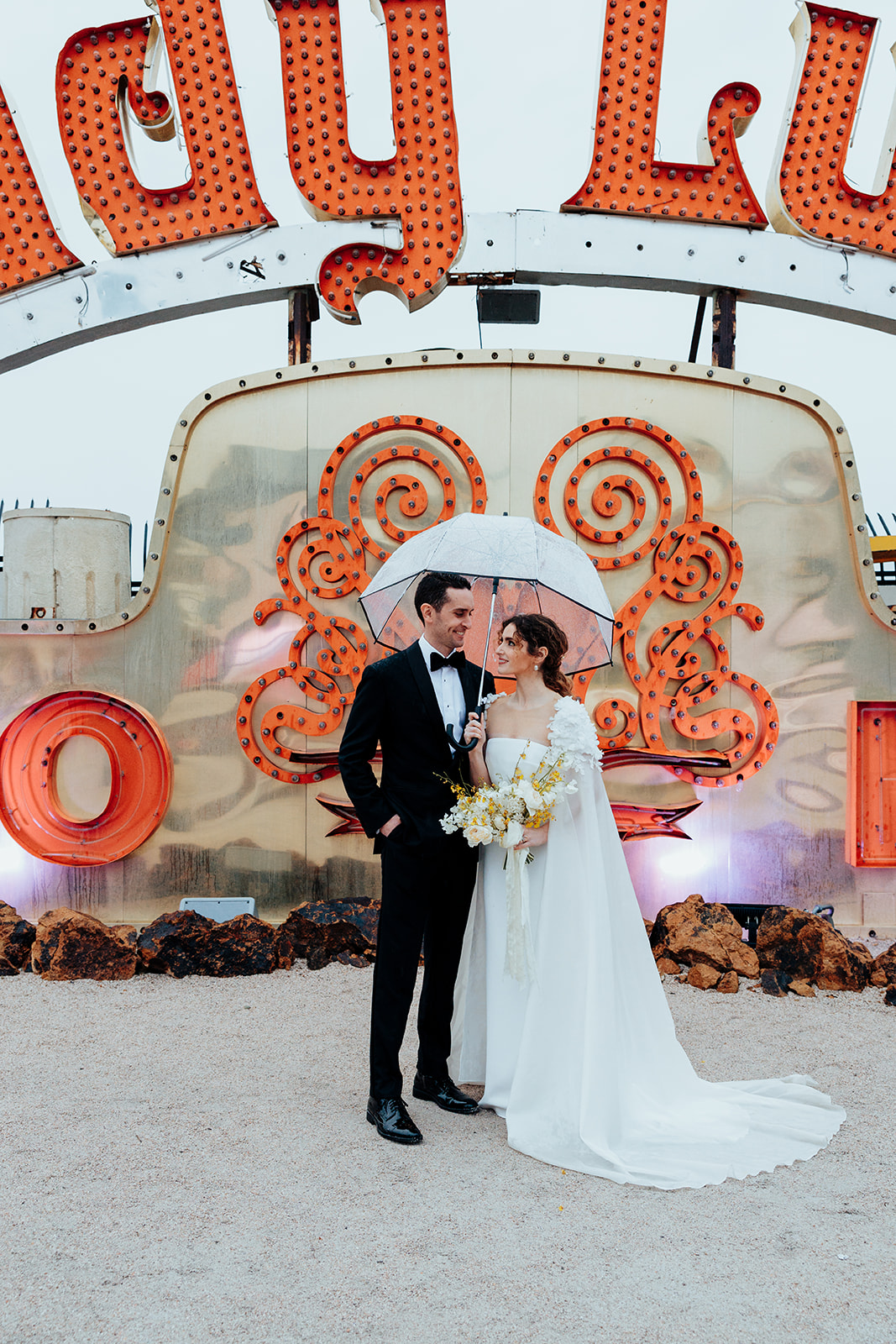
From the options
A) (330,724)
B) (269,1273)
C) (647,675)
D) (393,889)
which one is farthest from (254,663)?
(269,1273)

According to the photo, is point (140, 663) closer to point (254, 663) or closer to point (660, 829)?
point (254, 663)

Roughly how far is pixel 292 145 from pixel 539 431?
8.77 feet

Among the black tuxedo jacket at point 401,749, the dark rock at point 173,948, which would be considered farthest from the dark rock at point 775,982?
the dark rock at point 173,948

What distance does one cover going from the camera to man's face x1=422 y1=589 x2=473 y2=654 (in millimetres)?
3574

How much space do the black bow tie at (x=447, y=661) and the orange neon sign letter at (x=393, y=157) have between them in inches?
157

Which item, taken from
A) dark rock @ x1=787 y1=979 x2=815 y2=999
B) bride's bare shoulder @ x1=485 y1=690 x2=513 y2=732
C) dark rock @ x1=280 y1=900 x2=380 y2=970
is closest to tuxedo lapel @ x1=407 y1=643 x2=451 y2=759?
bride's bare shoulder @ x1=485 y1=690 x2=513 y2=732

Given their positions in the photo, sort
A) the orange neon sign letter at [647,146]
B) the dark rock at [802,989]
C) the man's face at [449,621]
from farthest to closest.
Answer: the orange neon sign letter at [647,146] → the dark rock at [802,989] → the man's face at [449,621]

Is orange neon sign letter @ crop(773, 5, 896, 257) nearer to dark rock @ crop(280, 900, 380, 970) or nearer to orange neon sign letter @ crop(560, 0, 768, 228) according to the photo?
orange neon sign letter @ crop(560, 0, 768, 228)

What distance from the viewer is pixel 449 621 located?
3586 mm

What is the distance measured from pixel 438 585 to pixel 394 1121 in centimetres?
197

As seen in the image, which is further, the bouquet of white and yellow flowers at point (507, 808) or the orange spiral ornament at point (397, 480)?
the orange spiral ornament at point (397, 480)

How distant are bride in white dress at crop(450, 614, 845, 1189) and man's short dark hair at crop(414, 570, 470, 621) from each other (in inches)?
11.6

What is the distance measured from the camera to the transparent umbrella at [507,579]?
385cm

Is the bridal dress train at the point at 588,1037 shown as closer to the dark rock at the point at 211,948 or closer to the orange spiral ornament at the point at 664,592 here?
the dark rock at the point at 211,948
